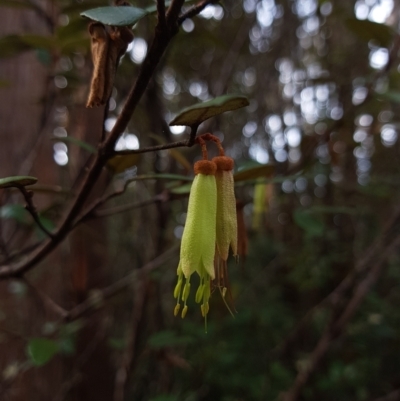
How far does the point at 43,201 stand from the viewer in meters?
1.65

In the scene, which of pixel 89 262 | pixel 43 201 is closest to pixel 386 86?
pixel 89 262

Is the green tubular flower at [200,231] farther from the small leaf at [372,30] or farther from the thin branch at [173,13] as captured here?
the small leaf at [372,30]

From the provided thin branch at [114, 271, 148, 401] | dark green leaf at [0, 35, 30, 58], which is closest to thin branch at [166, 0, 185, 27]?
dark green leaf at [0, 35, 30, 58]

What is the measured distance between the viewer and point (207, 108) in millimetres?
369

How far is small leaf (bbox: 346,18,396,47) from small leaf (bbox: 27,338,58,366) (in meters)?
0.85

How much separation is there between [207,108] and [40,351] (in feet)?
1.99

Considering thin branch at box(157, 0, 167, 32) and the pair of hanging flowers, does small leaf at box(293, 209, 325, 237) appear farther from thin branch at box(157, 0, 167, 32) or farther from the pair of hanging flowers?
thin branch at box(157, 0, 167, 32)

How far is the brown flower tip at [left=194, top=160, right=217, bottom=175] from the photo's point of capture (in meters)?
0.43

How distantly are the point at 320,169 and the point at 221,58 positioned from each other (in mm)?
880

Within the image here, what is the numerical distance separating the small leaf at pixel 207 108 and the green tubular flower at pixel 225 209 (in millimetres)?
74

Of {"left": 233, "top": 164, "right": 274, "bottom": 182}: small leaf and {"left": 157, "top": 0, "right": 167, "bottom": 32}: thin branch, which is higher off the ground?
{"left": 157, "top": 0, "right": 167, "bottom": 32}: thin branch

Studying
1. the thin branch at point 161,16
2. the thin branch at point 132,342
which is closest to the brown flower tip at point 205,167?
the thin branch at point 161,16

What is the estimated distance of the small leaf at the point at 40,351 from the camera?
2.38ft

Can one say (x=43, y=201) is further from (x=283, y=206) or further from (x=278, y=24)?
(x=278, y=24)
